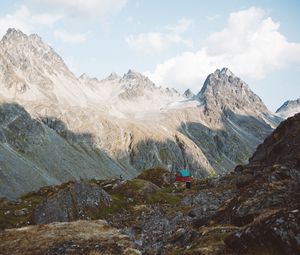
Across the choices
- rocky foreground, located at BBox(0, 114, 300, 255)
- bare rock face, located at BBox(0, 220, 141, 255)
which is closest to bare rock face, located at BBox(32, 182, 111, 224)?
rocky foreground, located at BBox(0, 114, 300, 255)

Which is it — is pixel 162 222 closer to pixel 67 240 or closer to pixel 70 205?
pixel 70 205

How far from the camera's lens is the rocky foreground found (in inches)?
705

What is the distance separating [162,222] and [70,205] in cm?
1126

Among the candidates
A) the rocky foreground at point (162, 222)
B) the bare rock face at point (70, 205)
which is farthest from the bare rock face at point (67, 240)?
the bare rock face at point (70, 205)

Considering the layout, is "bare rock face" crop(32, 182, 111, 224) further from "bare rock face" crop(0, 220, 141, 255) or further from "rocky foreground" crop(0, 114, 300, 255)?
"bare rock face" crop(0, 220, 141, 255)

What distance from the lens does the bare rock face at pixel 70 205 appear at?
41.4 metres

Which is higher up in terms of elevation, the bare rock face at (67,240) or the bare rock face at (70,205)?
the bare rock face at (70,205)

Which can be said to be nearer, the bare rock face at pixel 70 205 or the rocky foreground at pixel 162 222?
the rocky foreground at pixel 162 222

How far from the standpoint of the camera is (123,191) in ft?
207

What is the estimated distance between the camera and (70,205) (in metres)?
43.6

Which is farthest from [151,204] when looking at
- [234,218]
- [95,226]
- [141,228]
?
[234,218]

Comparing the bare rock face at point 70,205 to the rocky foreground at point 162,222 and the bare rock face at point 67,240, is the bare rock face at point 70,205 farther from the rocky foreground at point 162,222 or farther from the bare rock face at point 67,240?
the bare rock face at point 67,240

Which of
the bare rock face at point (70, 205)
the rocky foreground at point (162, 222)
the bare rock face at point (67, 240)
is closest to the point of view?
the rocky foreground at point (162, 222)

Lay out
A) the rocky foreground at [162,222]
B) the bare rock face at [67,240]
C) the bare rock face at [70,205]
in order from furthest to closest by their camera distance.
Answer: the bare rock face at [70,205] < the bare rock face at [67,240] < the rocky foreground at [162,222]
